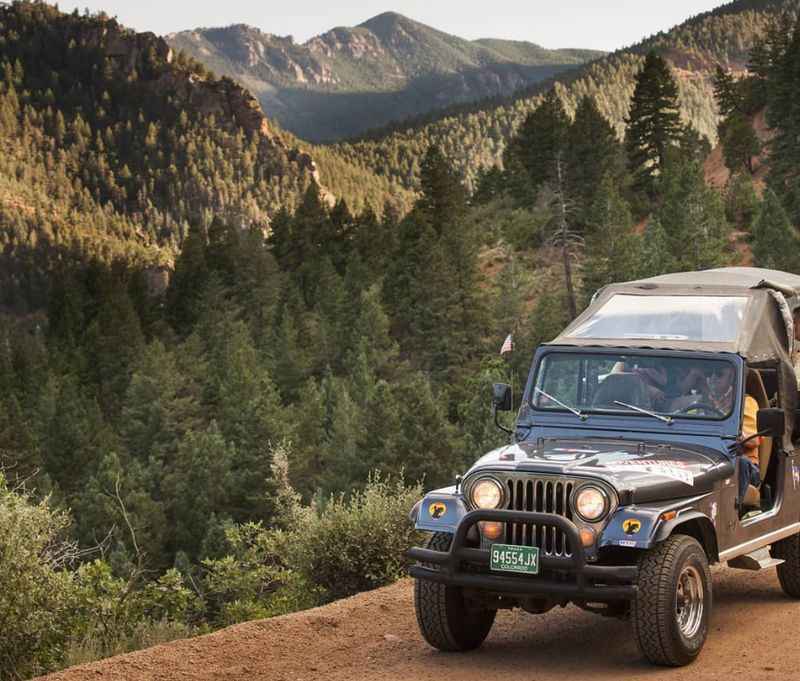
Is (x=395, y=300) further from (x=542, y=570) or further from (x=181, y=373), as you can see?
(x=542, y=570)

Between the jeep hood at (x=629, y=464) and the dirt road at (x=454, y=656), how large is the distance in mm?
1226

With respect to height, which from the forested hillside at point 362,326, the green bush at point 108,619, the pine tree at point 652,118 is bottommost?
the forested hillside at point 362,326

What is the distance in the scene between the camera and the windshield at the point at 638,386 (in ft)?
30.2

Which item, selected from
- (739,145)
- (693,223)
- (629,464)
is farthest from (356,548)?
(739,145)

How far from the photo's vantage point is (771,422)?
28.6ft

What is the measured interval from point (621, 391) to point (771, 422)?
48.1 inches

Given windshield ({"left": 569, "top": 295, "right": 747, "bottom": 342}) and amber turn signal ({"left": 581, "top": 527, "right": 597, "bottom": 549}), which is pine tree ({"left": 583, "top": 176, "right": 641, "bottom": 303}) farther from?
amber turn signal ({"left": 581, "top": 527, "right": 597, "bottom": 549})

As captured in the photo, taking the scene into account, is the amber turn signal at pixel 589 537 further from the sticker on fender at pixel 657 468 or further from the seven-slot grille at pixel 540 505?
the sticker on fender at pixel 657 468

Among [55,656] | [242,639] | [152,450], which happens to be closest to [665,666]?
[242,639]

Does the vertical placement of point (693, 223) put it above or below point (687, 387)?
below

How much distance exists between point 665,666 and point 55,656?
510 cm

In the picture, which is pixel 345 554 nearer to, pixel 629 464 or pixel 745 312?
pixel 745 312

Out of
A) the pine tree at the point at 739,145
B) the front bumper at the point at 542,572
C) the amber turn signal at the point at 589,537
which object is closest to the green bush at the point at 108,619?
the front bumper at the point at 542,572

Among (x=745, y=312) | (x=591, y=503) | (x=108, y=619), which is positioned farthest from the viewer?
(x=108, y=619)
